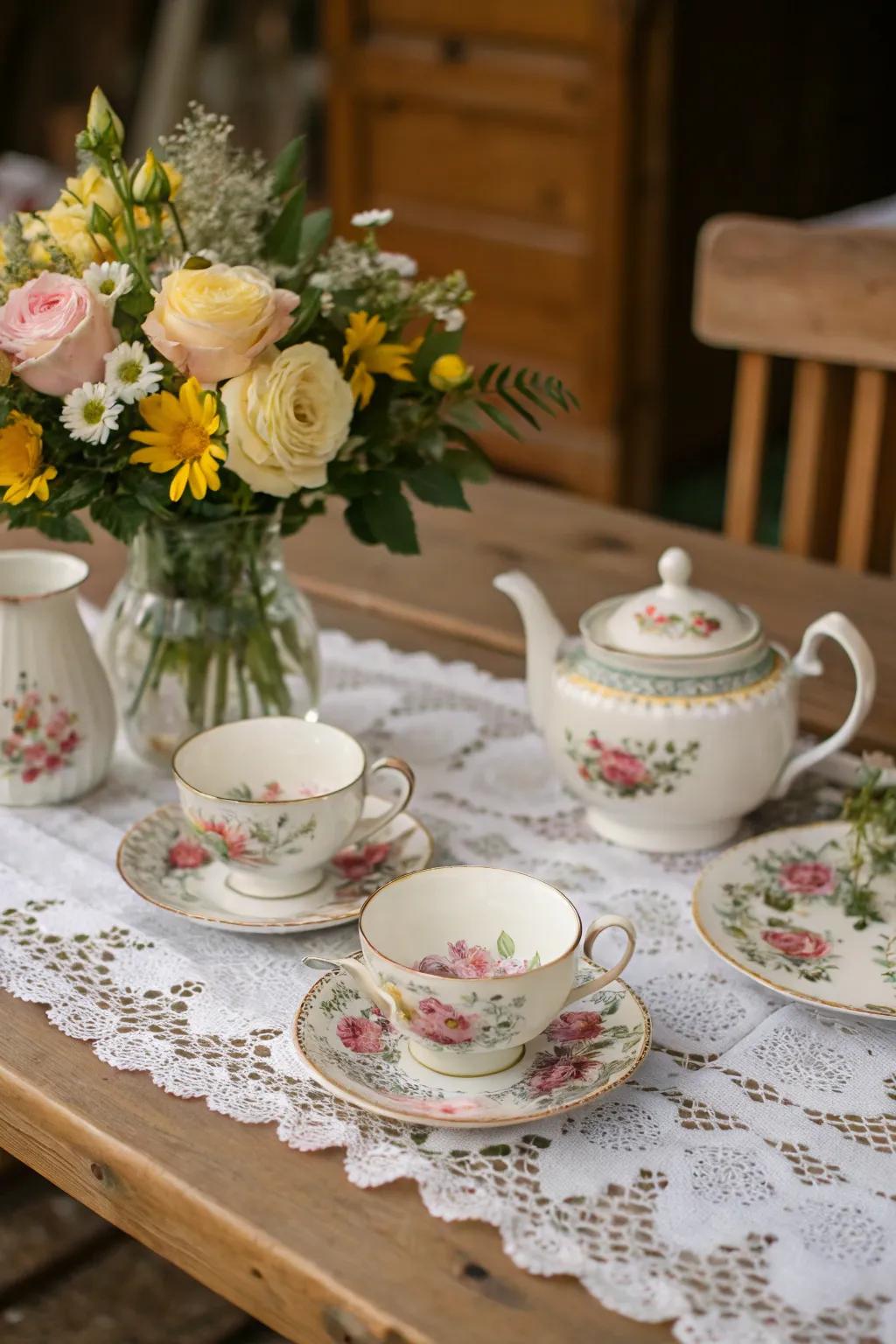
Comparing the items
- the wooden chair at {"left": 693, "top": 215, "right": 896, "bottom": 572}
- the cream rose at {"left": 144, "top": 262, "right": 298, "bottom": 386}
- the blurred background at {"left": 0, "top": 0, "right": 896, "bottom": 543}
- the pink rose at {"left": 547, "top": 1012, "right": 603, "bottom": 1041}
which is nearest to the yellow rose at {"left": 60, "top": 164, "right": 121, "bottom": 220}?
the cream rose at {"left": 144, "top": 262, "right": 298, "bottom": 386}

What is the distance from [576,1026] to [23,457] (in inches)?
17.7

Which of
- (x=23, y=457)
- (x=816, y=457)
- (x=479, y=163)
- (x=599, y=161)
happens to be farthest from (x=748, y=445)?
(x=479, y=163)

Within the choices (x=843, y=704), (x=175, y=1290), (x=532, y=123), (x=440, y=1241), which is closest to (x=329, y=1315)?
(x=440, y=1241)

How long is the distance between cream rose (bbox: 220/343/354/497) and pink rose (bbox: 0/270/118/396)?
0.08m

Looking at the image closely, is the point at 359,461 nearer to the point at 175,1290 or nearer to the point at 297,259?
the point at 297,259

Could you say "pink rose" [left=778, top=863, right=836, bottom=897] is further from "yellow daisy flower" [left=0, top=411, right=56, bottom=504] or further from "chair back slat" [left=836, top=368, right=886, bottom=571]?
"chair back slat" [left=836, top=368, right=886, bottom=571]

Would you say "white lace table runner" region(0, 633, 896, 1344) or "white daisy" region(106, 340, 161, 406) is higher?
"white daisy" region(106, 340, 161, 406)

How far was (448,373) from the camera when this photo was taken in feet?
3.08

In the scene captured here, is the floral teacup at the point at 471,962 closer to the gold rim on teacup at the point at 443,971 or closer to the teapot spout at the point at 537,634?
the gold rim on teacup at the point at 443,971

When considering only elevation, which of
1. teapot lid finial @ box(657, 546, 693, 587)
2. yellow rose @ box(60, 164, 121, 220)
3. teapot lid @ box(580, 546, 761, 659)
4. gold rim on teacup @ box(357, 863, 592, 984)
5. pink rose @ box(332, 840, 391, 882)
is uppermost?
yellow rose @ box(60, 164, 121, 220)

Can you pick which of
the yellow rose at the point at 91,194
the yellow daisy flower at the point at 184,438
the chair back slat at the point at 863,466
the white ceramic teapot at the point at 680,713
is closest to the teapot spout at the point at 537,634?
the white ceramic teapot at the point at 680,713

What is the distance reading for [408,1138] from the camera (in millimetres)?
691

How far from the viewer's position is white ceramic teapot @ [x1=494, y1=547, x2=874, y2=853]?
0.92m

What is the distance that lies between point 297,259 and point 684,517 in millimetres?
2628
